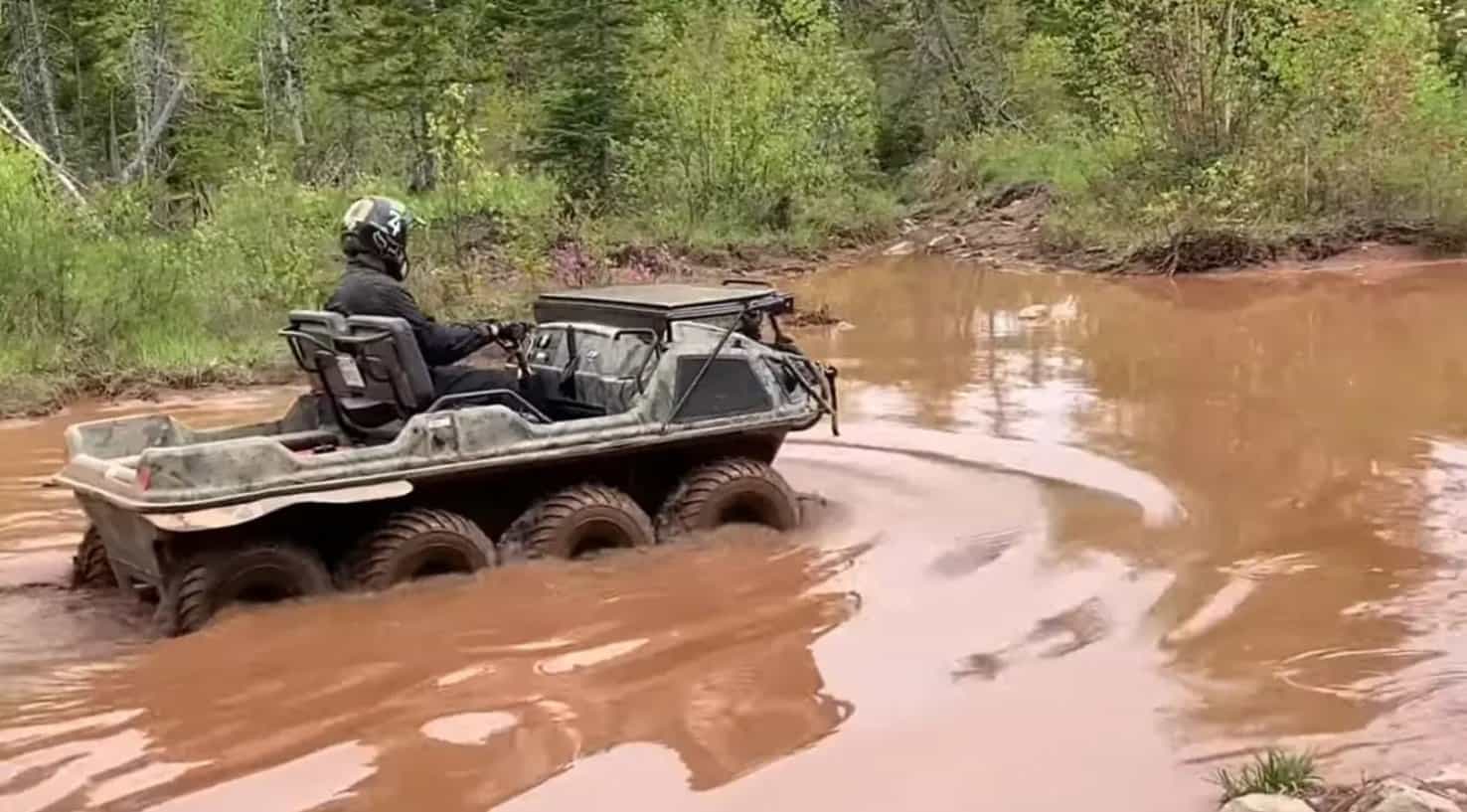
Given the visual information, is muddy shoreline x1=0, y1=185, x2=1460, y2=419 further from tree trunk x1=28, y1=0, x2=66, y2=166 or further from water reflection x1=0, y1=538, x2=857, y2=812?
tree trunk x1=28, y1=0, x2=66, y2=166

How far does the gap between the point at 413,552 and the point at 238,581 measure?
2.47ft

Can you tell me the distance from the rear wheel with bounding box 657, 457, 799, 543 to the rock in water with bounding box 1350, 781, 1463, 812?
388cm

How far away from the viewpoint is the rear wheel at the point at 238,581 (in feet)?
23.0

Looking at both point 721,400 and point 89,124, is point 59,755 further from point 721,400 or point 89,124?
point 89,124

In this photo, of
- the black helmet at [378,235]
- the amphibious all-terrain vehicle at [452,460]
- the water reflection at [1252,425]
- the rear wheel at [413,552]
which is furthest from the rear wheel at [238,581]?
the water reflection at [1252,425]

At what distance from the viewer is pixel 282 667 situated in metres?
6.68

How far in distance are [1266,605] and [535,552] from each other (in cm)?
321

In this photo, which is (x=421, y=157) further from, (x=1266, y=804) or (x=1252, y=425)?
(x=1266, y=804)

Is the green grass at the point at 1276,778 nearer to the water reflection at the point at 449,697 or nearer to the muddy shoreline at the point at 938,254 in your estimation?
the water reflection at the point at 449,697

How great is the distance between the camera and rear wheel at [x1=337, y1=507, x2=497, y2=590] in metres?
7.45

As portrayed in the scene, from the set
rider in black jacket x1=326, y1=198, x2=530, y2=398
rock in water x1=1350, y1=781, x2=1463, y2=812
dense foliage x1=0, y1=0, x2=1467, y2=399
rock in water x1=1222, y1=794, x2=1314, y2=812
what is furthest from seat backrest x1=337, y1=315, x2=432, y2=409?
dense foliage x1=0, y1=0, x2=1467, y2=399

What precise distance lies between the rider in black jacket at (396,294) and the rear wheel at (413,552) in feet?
2.52

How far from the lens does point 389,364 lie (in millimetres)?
7773

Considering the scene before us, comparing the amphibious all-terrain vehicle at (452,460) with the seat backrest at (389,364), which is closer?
the amphibious all-terrain vehicle at (452,460)
